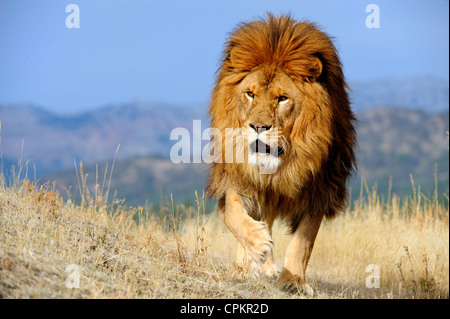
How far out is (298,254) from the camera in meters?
5.69

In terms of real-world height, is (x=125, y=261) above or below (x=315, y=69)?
below

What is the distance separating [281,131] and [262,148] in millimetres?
205

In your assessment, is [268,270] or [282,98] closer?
[282,98]

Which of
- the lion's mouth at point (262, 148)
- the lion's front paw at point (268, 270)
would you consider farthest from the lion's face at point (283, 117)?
the lion's front paw at point (268, 270)

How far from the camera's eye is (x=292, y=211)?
593cm

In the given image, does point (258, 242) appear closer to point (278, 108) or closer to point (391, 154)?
point (278, 108)

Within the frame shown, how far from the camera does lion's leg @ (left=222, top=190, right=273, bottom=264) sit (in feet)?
16.7

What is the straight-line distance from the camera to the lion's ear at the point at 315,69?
5.37 m

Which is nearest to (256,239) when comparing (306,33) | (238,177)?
(238,177)

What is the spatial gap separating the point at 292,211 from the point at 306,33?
5.29ft

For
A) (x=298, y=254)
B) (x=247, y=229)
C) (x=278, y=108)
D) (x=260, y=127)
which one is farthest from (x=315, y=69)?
(x=298, y=254)

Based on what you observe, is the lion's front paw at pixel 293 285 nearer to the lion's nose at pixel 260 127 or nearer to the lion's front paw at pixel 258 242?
the lion's front paw at pixel 258 242
